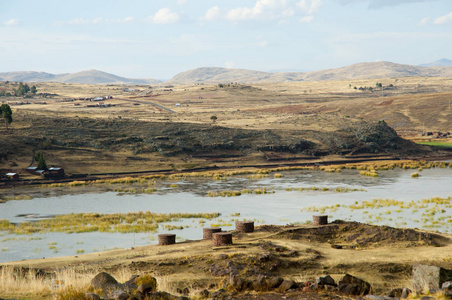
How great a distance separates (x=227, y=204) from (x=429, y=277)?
3297 centimetres

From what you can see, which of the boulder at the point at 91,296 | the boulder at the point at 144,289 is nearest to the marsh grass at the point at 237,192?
the boulder at the point at 144,289

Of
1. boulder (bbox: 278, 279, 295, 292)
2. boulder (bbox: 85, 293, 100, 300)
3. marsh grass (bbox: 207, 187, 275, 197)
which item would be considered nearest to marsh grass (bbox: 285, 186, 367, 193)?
marsh grass (bbox: 207, 187, 275, 197)

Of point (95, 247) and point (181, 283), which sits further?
point (95, 247)

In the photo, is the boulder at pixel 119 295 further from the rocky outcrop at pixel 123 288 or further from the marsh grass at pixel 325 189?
the marsh grass at pixel 325 189

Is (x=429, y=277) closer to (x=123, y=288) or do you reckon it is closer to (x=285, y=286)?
(x=285, y=286)

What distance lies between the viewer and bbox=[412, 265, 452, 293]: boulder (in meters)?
16.1

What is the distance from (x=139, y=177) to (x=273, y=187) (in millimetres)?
19690

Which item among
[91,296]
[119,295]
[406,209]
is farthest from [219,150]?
[91,296]

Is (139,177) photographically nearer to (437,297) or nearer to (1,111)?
(1,111)

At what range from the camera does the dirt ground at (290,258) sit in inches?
771

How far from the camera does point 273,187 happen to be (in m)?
59.7

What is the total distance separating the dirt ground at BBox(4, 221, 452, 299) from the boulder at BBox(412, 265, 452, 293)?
1.44 m

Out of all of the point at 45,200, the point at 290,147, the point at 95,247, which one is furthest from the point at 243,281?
the point at 290,147

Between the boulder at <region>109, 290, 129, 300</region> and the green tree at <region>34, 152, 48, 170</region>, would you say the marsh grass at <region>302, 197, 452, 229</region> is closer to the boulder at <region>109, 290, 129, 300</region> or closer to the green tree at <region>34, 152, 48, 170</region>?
the boulder at <region>109, 290, 129, 300</region>
